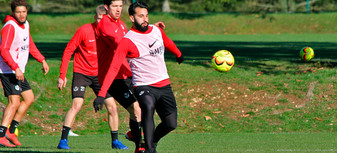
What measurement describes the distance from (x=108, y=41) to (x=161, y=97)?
57.9 inches

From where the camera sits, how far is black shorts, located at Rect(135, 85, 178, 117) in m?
6.93

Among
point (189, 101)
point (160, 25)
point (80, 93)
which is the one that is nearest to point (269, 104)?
point (189, 101)

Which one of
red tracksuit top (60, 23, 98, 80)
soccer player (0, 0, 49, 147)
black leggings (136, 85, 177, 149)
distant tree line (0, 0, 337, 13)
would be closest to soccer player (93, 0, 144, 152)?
red tracksuit top (60, 23, 98, 80)

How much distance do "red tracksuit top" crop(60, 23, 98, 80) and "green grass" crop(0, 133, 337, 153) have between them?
49.0 inches

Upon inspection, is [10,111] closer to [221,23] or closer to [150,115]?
[150,115]

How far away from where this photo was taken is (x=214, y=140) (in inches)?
434

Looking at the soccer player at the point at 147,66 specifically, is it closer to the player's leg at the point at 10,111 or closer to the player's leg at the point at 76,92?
the player's leg at the point at 76,92

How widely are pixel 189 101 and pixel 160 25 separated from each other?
8535 millimetres

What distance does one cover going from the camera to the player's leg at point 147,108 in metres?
6.87

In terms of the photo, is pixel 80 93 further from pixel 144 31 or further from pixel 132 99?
pixel 144 31

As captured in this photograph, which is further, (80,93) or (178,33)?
(178,33)

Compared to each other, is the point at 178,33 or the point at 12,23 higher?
the point at 12,23

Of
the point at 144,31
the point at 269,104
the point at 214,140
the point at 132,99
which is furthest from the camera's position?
the point at 269,104

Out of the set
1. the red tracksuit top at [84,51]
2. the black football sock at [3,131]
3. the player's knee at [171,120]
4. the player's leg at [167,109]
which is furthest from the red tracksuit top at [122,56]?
the black football sock at [3,131]
